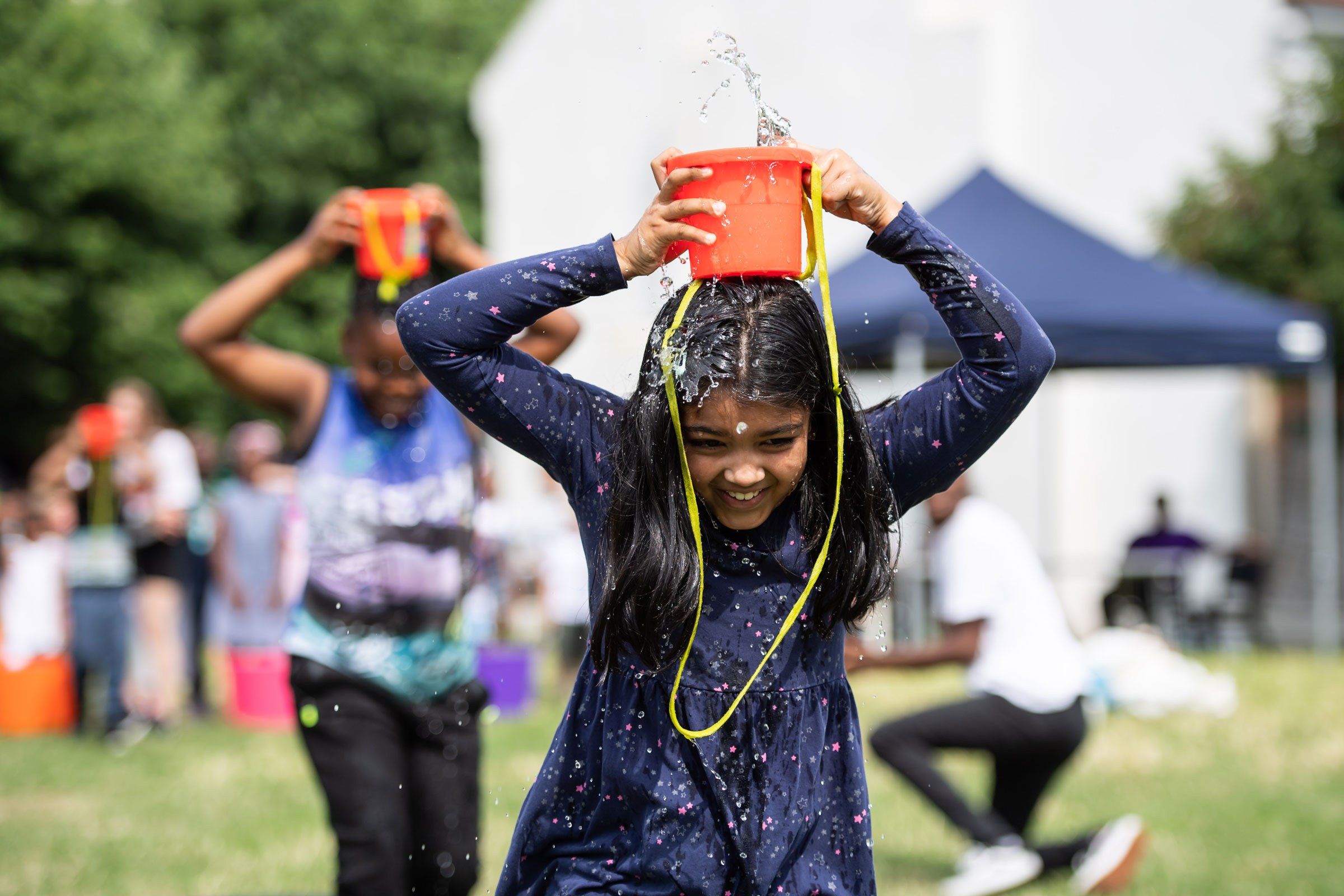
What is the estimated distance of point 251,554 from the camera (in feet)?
31.1

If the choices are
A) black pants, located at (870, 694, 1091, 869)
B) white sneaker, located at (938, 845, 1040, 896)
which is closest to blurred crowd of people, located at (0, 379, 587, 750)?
black pants, located at (870, 694, 1091, 869)

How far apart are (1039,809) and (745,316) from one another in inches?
192

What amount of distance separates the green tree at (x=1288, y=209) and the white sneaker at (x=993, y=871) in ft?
34.0

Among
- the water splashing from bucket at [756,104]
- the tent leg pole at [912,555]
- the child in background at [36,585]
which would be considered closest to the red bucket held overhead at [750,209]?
the water splashing from bucket at [756,104]

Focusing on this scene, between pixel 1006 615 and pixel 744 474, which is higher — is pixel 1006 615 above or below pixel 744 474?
below

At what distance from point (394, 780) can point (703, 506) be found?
5.03 ft

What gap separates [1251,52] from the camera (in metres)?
16.3

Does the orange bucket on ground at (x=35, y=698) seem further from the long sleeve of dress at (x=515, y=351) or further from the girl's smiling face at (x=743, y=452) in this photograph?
the girl's smiling face at (x=743, y=452)

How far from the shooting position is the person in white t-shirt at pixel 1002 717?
16.4 ft

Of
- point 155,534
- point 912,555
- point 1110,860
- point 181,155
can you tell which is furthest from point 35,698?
point 181,155

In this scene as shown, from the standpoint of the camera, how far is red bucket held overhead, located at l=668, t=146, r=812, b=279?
78.7 inches

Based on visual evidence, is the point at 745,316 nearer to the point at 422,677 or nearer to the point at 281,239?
the point at 422,677

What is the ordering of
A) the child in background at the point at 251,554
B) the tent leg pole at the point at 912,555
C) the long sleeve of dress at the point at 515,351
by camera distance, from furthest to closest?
A: the child in background at the point at 251,554 → the tent leg pole at the point at 912,555 → the long sleeve of dress at the point at 515,351

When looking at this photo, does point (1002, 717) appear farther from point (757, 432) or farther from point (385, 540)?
point (757, 432)
